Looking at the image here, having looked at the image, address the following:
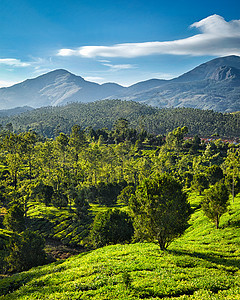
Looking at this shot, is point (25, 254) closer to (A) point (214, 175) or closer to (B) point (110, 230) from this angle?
(B) point (110, 230)

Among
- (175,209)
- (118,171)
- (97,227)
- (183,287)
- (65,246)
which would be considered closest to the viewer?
(183,287)

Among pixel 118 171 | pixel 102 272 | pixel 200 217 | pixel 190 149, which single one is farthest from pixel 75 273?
pixel 190 149

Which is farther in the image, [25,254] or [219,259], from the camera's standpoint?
[25,254]

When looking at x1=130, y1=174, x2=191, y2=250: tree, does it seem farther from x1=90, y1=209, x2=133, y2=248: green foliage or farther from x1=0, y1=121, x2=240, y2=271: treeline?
x1=90, y1=209, x2=133, y2=248: green foliage

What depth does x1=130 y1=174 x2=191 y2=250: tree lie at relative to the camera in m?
31.0

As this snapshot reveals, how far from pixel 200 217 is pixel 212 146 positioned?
415 feet

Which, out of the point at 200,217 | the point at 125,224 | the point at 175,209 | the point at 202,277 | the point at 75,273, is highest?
the point at 175,209

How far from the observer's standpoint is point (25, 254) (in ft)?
156

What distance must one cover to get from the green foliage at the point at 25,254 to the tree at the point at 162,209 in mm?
30082

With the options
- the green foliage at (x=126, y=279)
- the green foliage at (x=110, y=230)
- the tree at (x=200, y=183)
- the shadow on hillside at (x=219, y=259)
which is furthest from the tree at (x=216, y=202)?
the tree at (x=200, y=183)

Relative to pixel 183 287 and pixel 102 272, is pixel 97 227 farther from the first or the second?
pixel 183 287

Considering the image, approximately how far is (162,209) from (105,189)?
76.2 meters

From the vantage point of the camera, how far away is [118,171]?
142375 millimetres

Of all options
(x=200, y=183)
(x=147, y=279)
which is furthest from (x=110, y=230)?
(x=200, y=183)
